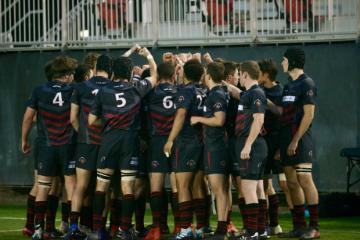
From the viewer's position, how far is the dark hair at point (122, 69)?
1526cm

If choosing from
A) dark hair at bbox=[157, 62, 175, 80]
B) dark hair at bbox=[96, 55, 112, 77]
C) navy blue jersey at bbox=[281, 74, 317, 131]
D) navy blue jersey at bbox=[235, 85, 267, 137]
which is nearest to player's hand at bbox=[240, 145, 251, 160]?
navy blue jersey at bbox=[235, 85, 267, 137]

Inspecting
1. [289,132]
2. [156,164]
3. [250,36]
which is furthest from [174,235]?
[250,36]

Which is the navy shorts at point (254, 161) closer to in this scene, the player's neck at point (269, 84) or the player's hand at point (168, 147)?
the player's hand at point (168, 147)

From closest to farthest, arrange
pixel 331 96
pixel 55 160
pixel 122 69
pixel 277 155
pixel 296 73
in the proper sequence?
pixel 122 69 → pixel 296 73 → pixel 55 160 → pixel 277 155 → pixel 331 96

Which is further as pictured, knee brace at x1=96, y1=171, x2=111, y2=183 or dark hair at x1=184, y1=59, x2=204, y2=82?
dark hair at x1=184, y1=59, x2=204, y2=82

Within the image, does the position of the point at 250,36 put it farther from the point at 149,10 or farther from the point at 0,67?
the point at 0,67

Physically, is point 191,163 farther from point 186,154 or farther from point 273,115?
point 273,115

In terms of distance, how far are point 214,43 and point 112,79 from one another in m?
6.36

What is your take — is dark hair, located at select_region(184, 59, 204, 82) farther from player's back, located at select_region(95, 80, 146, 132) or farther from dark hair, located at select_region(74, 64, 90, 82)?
dark hair, located at select_region(74, 64, 90, 82)

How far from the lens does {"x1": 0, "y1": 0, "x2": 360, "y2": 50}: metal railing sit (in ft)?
69.2

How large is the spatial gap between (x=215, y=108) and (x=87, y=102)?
1.73 metres

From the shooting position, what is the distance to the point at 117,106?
1523cm

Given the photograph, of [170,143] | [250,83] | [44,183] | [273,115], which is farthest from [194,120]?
[44,183]

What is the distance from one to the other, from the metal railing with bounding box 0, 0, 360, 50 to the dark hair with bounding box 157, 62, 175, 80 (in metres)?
5.65
